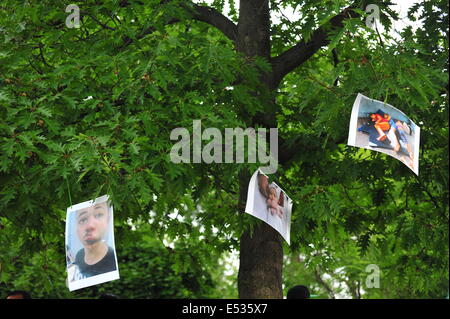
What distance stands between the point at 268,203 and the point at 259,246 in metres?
1.72

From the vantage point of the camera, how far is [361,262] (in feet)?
62.2

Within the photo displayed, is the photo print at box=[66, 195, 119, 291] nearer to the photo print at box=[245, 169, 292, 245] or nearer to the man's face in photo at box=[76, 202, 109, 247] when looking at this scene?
the man's face in photo at box=[76, 202, 109, 247]

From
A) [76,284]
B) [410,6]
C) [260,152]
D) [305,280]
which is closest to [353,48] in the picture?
[410,6]

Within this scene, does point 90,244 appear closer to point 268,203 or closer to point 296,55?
point 268,203

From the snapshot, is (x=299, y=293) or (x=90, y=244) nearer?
(x=90, y=244)

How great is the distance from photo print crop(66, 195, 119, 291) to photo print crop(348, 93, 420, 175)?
7.44 feet

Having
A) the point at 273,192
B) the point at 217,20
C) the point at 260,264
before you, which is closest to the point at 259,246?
the point at 260,264

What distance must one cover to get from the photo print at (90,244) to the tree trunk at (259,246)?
7.08 feet

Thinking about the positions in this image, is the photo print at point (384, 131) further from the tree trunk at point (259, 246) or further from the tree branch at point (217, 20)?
the tree branch at point (217, 20)

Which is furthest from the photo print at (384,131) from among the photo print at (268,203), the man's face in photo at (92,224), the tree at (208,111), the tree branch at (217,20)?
the tree branch at (217,20)

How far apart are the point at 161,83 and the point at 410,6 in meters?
3.11

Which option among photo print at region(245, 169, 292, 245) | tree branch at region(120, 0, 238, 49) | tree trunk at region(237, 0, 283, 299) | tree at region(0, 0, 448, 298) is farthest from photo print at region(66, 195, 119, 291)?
tree branch at region(120, 0, 238, 49)

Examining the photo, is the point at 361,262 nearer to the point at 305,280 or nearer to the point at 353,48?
the point at 305,280

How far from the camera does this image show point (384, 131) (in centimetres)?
778
